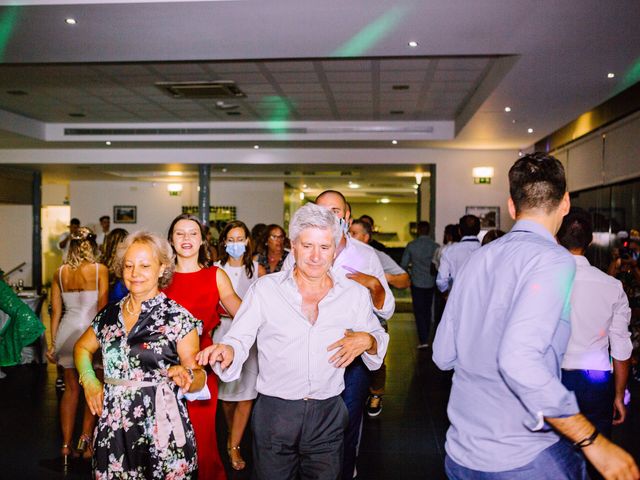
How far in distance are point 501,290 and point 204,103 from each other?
832 cm

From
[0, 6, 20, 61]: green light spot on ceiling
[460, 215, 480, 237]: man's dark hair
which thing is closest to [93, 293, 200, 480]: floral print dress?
[0, 6, 20, 61]: green light spot on ceiling

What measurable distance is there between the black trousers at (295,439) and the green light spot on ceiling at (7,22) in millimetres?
4285

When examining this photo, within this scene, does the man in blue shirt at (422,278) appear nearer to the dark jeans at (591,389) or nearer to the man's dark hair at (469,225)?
the man's dark hair at (469,225)

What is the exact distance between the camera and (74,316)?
14.3 feet

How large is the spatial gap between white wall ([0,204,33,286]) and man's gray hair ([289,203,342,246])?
14.7 m

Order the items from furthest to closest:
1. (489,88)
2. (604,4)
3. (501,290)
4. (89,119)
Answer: (89,119) → (489,88) → (604,4) → (501,290)

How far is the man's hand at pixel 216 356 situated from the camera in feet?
7.01

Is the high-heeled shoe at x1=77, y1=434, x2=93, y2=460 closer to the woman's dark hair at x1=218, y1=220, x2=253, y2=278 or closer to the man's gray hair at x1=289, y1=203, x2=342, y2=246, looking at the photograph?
the woman's dark hair at x1=218, y1=220, x2=253, y2=278

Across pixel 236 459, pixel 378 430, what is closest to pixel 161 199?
pixel 378 430

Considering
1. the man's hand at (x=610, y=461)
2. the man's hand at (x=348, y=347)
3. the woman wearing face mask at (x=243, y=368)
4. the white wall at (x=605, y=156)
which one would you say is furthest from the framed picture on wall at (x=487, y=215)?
the man's hand at (x=610, y=461)

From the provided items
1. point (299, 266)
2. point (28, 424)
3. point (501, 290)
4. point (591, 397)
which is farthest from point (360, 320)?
point (28, 424)

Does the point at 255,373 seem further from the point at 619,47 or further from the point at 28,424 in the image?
the point at 619,47

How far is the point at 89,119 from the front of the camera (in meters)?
10.8

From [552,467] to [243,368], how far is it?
2.80m
